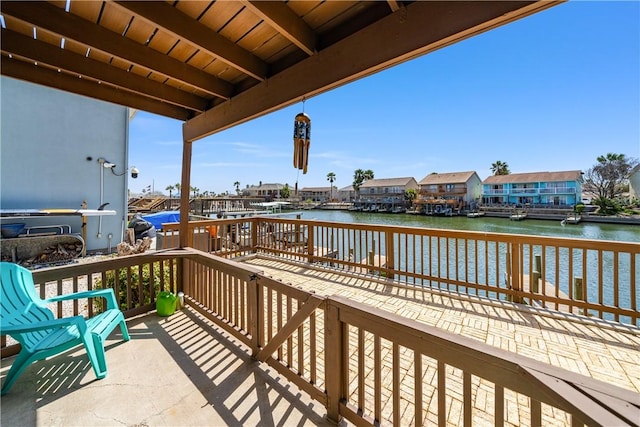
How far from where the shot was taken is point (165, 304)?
3279 millimetres

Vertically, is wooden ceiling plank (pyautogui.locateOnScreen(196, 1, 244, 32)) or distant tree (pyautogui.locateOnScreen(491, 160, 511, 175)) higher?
distant tree (pyautogui.locateOnScreen(491, 160, 511, 175))

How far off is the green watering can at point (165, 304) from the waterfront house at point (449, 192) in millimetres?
38414

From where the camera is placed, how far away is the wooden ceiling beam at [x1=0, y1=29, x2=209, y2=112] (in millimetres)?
2205

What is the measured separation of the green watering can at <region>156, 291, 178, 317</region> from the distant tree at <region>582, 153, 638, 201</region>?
44.9m

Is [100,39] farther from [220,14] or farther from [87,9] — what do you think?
[220,14]

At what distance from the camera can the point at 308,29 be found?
83.8 inches

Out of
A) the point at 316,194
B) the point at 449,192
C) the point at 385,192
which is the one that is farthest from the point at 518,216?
the point at 316,194

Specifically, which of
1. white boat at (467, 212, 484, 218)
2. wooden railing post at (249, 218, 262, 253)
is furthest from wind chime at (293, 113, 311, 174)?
white boat at (467, 212, 484, 218)

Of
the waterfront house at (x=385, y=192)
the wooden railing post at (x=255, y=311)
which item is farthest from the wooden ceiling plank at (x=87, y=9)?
the waterfront house at (x=385, y=192)

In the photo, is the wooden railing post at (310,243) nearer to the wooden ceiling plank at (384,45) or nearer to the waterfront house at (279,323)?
the waterfront house at (279,323)

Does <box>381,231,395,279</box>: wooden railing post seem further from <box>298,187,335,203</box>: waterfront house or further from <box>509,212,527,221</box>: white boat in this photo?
<box>298,187,335,203</box>: waterfront house

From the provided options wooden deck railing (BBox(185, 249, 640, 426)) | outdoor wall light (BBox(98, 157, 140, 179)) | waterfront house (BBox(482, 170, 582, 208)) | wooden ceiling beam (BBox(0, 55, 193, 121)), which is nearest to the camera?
wooden deck railing (BBox(185, 249, 640, 426))

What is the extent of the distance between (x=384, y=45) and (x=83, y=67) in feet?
9.59

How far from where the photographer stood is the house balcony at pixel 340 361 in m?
1.12
